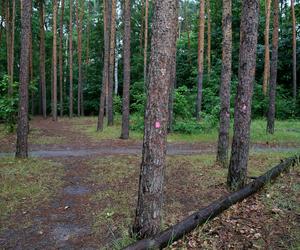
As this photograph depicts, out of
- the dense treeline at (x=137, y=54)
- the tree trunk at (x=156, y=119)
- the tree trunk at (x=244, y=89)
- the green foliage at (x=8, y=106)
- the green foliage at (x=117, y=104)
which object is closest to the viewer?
the tree trunk at (x=156, y=119)

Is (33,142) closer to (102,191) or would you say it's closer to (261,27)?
(102,191)

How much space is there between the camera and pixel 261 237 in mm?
4254

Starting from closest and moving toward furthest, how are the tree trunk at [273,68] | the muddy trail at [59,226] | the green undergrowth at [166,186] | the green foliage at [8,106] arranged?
the muddy trail at [59,226] < the green undergrowth at [166,186] < the green foliage at [8,106] < the tree trunk at [273,68]

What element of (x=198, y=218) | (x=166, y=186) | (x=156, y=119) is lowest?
(x=166, y=186)

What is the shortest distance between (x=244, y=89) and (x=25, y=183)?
5.48 meters

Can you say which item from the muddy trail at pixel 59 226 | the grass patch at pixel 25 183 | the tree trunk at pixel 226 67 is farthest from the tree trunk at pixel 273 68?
the muddy trail at pixel 59 226

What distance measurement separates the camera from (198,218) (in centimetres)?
461

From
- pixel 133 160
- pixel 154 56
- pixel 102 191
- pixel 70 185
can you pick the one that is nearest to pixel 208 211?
pixel 154 56

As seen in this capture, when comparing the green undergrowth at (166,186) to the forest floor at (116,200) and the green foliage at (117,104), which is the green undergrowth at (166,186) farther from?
the green foliage at (117,104)

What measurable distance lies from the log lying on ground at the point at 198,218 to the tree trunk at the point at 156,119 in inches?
12.4

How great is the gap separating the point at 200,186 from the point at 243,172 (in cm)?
112

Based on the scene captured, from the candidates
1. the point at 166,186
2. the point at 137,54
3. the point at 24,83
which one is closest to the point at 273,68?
the point at 166,186

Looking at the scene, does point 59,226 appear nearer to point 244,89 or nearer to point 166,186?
point 166,186

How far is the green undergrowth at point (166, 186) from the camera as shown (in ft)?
18.0
